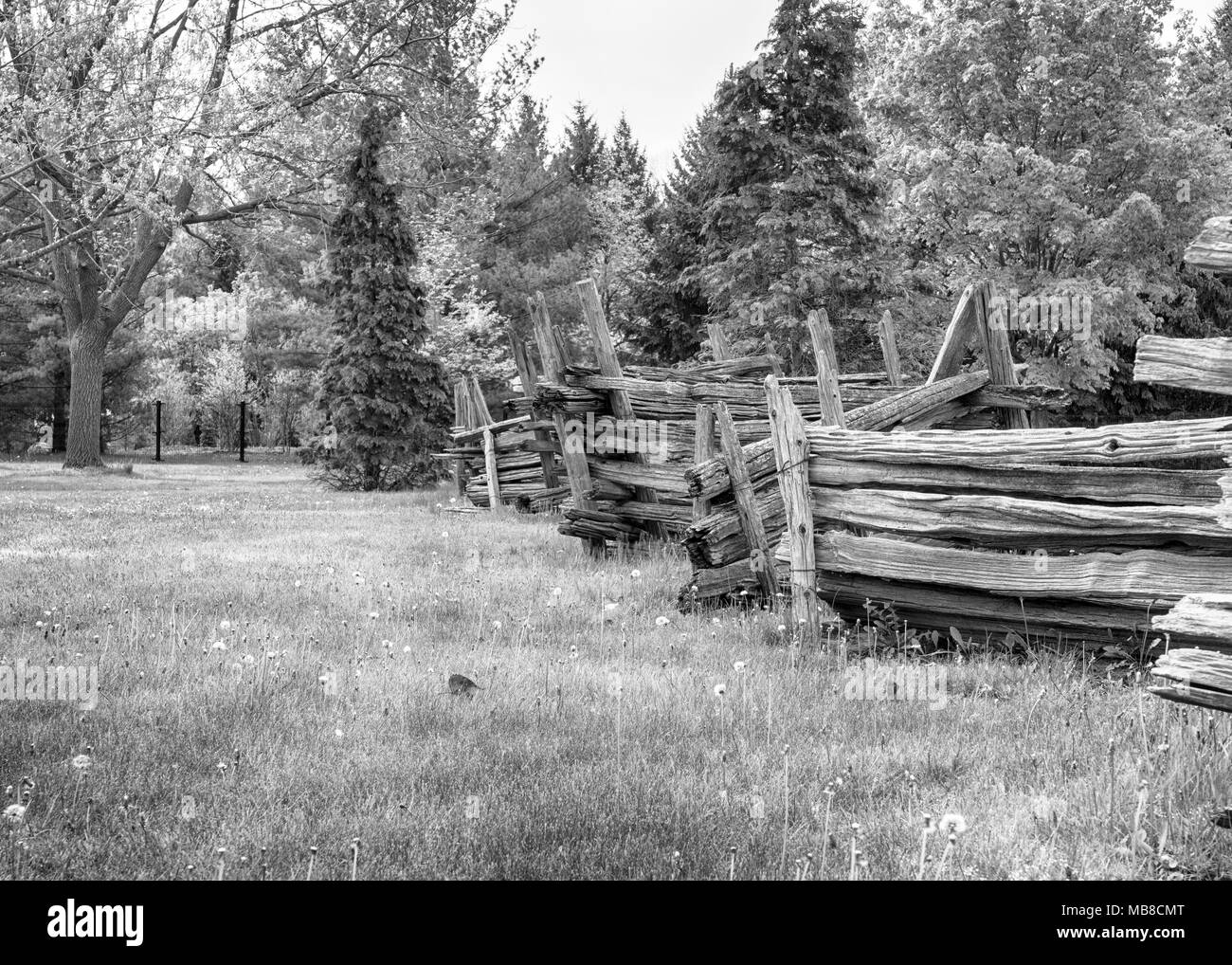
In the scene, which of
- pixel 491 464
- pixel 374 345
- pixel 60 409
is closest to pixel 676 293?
pixel 374 345

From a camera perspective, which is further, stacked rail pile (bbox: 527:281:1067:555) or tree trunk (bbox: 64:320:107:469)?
tree trunk (bbox: 64:320:107:469)

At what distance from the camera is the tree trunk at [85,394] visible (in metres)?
Result: 26.8

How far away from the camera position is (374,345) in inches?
905

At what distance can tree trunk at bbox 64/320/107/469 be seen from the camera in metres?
26.8

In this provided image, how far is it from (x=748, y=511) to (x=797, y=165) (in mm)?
18942

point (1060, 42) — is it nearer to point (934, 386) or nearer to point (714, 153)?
point (714, 153)

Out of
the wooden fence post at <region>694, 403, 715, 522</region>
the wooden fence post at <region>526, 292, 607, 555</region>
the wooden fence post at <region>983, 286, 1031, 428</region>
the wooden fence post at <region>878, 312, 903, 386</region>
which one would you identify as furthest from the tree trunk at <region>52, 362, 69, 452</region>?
the wooden fence post at <region>983, 286, 1031, 428</region>

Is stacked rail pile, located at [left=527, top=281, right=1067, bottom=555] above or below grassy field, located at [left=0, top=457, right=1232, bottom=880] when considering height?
above

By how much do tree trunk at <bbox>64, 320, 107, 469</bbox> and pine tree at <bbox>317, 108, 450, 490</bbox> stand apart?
7626mm

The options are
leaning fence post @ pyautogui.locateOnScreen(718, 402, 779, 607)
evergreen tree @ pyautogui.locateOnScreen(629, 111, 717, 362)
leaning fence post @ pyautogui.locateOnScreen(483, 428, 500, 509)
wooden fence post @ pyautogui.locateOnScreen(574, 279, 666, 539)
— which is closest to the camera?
leaning fence post @ pyautogui.locateOnScreen(718, 402, 779, 607)

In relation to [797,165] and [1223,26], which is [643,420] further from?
[1223,26]

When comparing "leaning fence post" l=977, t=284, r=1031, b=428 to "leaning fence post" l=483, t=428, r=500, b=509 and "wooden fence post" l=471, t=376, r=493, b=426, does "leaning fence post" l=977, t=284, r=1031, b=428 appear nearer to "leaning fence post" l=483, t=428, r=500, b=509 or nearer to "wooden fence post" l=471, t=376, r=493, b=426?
"leaning fence post" l=483, t=428, r=500, b=509

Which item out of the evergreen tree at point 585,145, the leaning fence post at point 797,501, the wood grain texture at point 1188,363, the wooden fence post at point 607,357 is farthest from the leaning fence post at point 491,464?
the evergreen tree at point 585,145

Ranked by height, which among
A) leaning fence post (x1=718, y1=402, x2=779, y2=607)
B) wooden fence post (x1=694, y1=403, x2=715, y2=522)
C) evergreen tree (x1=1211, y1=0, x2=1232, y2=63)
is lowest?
leaning fence post (x1=718, y1=402, x2=779, y2=607)
